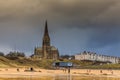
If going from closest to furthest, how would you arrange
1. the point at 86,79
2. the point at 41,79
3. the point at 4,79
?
the point at 4,79 < the point at 41,79 < the point at 86,79

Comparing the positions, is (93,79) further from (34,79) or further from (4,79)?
(4,79)

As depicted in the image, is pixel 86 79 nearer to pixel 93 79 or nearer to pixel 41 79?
pixel 93 79

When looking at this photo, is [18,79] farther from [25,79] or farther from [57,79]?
[57,79]

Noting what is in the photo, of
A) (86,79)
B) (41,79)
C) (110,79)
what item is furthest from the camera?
(110,79)

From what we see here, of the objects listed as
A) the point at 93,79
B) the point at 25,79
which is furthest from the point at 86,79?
the point at 25,79

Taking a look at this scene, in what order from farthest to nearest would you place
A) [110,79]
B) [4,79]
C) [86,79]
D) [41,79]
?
[110,79], [86,79], [41,79], [4,79]

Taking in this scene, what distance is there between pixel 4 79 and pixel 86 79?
31.0m

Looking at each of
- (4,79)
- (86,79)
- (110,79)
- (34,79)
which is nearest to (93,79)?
(86,79)

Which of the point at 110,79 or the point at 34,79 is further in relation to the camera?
the point at 110,79

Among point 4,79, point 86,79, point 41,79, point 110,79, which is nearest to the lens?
point 4,79

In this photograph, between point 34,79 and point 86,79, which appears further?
point 86,79

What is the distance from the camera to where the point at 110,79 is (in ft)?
500

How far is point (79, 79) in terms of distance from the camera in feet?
465

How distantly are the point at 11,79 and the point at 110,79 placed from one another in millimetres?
41721
